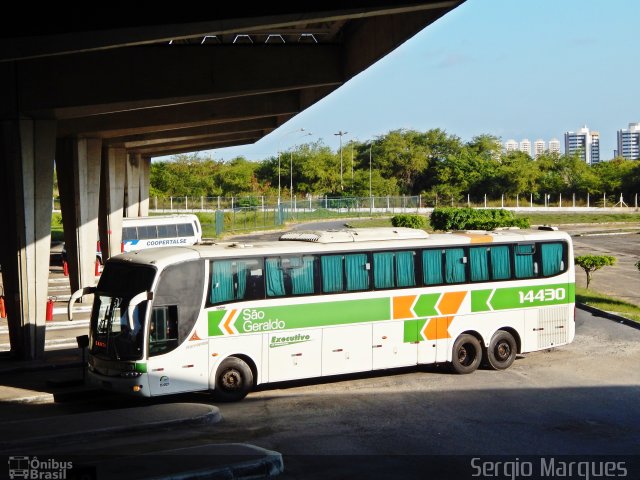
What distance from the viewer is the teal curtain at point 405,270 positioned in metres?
19.0

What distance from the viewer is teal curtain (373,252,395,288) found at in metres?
18.8

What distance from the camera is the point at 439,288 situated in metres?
19.4

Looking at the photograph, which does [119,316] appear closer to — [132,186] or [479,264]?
[479,264]

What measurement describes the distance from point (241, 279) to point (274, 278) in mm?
690

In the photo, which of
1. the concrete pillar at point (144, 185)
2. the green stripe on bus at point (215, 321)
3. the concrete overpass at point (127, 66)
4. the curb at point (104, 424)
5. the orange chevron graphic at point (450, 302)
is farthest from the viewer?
the concrete pillar at point (144, 185)

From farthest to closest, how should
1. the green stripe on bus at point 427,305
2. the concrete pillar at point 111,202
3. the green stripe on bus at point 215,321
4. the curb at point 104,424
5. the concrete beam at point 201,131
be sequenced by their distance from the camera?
the concrete beam at point 201,131 < the concrete pillar at point 111,202 < the green stripe on bus at point 427,305 < the green stripe on bus at point 215,321 < the curb at point 104,424

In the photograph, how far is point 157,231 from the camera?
141 feet

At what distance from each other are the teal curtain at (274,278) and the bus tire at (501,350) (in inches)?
203

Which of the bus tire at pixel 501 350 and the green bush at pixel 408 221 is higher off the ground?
the green bush at pixel 408 221

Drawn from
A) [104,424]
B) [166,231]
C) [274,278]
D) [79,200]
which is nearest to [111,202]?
[166,231]

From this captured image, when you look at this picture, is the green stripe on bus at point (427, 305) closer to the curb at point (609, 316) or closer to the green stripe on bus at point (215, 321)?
the green stripe on bus at point (215, 321)

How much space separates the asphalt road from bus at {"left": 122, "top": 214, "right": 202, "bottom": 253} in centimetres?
2460

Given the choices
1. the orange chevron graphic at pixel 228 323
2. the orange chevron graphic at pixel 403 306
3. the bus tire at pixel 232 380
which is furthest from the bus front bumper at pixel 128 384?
the orange chevron graphic at pixel 403 306

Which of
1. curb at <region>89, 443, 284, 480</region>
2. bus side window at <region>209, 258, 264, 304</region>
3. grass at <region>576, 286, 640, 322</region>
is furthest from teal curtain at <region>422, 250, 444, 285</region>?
grass at <region>576, 286, 640, 322</region>
